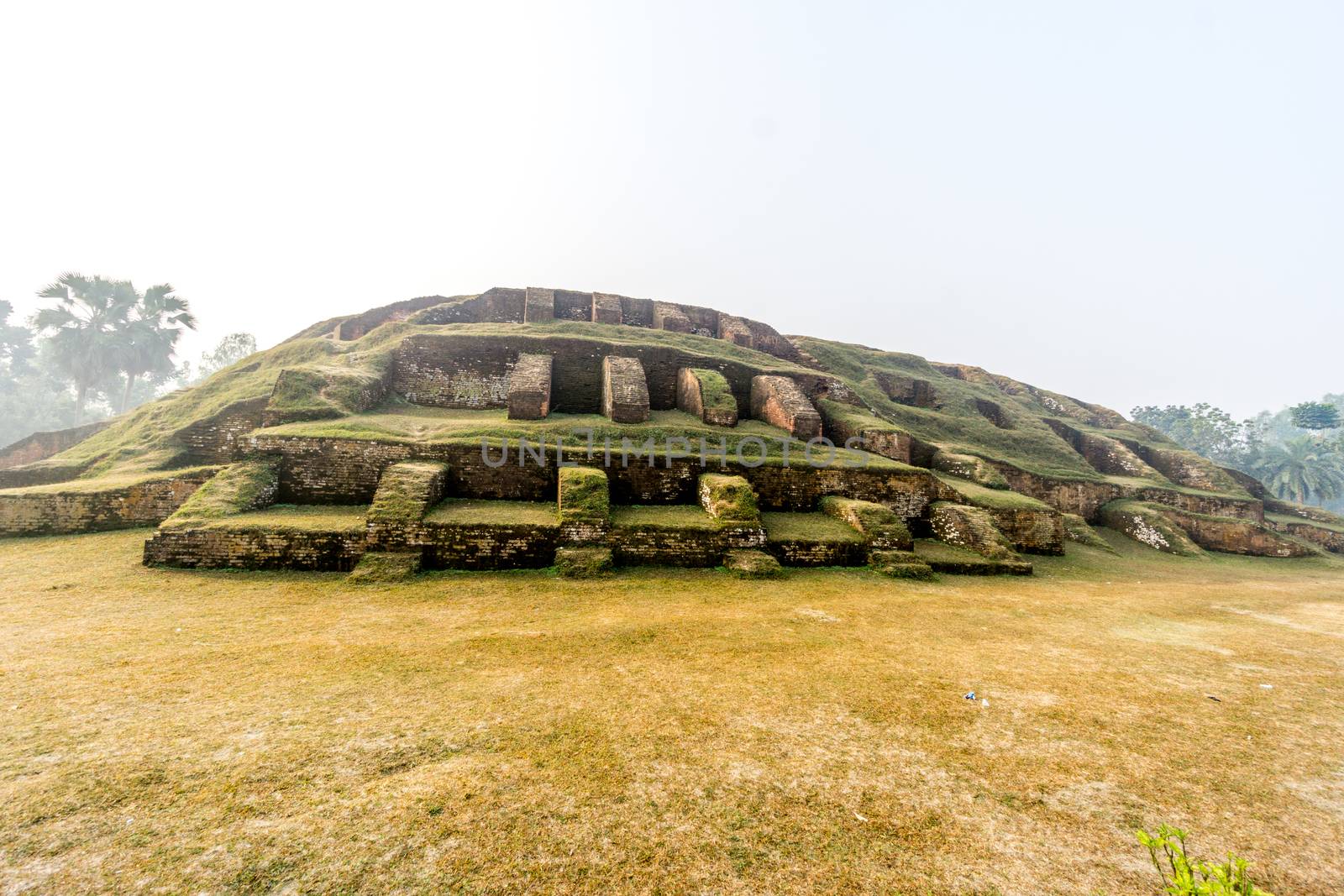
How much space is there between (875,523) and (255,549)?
8.92m

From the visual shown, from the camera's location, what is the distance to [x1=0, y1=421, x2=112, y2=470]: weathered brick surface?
43.8ft

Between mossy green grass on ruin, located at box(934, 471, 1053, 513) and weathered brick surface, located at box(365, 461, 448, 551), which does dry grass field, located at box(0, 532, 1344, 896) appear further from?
A: mossy green grass on ruin, located at box(934, 471, 1053, 513)

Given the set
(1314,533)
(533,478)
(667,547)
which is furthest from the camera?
(1314,533)

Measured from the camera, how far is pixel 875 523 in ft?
25.7

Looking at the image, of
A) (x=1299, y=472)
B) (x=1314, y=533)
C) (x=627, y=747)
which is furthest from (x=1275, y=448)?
(x=627, y=747)

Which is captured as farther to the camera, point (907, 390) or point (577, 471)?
point (907, 390)

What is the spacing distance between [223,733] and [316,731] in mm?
479

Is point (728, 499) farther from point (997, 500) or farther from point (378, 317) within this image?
point (378, 317)

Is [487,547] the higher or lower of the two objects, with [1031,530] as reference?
higher

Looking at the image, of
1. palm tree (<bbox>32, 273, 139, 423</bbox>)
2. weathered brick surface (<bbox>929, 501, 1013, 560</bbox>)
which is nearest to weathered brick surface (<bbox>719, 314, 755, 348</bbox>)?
weathered brick surface (<bbox>929, 501, 1013, 560</bbox>)

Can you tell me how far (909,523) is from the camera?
950 cm

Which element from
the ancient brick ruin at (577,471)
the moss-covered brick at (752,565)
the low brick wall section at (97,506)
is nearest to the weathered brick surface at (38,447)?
the ancient brick ruin at (577,471)

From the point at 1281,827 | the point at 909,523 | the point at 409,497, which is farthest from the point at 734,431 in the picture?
the point at 1281,827

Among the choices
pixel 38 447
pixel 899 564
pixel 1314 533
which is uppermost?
pixel 38 447
